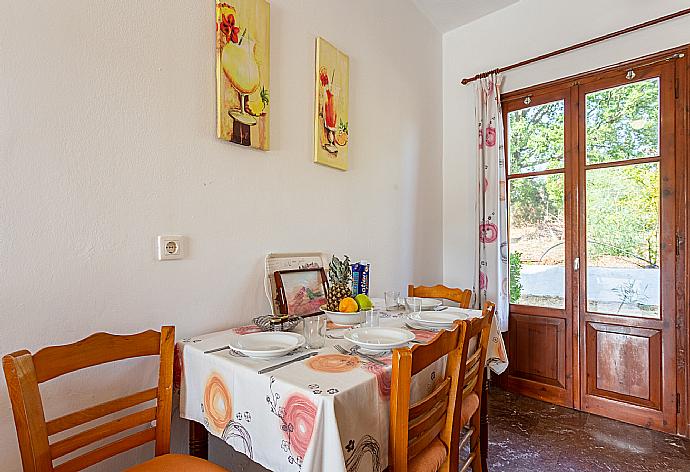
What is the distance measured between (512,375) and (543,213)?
130 cm

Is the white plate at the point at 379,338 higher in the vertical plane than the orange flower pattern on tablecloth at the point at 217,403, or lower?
higher

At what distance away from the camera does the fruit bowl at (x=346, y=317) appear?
66.5 inches

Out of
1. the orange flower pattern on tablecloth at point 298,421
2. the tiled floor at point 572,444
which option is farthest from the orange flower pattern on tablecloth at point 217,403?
the tiled floor at point 572,444

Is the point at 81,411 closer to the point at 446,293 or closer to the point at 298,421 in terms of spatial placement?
the point at 298,421

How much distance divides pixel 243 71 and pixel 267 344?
47.0 inches

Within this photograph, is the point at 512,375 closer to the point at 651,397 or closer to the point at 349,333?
the point at 651,397

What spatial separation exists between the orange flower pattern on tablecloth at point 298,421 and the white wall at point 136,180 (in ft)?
2.40

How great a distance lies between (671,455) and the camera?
7.01 ft

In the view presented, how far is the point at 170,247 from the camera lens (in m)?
1.49

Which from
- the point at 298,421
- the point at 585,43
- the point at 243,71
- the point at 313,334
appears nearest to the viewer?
the point at 298,421

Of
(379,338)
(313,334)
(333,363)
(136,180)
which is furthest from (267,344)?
(136,180)

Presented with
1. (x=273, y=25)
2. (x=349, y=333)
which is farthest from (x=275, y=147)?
(x=349, y=333)

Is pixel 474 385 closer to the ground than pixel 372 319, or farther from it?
closer to the ground

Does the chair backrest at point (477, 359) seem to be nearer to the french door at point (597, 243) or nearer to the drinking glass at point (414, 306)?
the drinking glass at point (414, 306)
